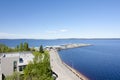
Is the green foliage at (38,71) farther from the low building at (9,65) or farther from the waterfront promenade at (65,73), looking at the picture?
the waterfront promenade at (65,73)

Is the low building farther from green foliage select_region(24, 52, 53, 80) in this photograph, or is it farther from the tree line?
green foliage select_region(24, 52, 53, 80)

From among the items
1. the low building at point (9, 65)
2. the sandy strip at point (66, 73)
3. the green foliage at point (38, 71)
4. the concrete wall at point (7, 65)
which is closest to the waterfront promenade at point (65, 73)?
the sandy strip at point (66, 73)

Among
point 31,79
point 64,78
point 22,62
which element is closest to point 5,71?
point 22,62

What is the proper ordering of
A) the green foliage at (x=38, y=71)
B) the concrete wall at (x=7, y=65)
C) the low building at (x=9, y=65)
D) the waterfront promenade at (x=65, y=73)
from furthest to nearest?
1. the waterfront promenade at (x=65, y=73)
2. the concrete wall at (x=7, y=65)
3. the low building at (x=9, y=65)
4. the green foliage at (x=38, y=71)

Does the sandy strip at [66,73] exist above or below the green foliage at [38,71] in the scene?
below

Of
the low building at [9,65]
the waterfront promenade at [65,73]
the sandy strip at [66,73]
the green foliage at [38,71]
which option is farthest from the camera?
the sandy strip at [66,73]

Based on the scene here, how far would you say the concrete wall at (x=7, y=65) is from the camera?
40.7m

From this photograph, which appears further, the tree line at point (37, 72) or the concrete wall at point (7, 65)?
the concrete wall at point (7, 65)

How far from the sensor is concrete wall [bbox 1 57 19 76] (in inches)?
1602

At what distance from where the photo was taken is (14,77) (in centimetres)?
3744

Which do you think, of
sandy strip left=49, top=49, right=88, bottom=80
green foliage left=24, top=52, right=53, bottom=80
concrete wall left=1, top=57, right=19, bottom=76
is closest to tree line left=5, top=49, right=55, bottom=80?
green foliage left=24, top=52, right=53, bottom=80

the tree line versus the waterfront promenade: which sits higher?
the tree line

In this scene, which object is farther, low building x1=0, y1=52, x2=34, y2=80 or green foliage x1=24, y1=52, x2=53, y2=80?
low building x1=0, y1=52, x2=34, y2=80

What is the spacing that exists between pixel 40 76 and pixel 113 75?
42494mm
